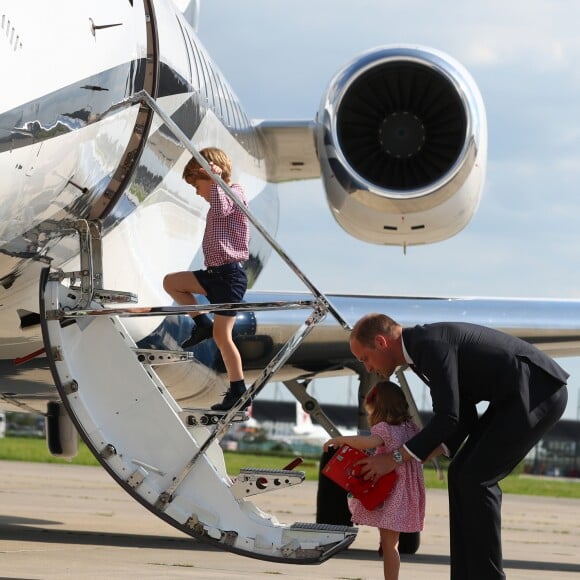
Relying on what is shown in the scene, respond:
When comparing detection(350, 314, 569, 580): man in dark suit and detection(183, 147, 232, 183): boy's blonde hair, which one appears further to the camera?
detection(183, 147, 232, 183): boy's blonde hair

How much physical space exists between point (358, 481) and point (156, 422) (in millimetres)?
1207

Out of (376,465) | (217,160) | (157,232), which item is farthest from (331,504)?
(376,465)

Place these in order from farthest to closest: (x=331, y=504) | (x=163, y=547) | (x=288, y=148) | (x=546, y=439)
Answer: (x=546, y=439) → (x=288, y=148) → (x=331, y=504) → (x=163, y=547)

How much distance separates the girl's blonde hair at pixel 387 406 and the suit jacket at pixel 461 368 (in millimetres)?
497

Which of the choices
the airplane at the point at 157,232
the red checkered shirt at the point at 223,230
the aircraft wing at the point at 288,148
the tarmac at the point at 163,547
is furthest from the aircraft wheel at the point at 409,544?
the aircraft wing at the point at 288,148

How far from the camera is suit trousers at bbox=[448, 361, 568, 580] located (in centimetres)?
586

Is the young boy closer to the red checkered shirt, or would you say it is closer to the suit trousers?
the red checkered shirt

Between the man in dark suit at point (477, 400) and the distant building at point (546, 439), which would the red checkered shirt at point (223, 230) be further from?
the distant building at point (546, 439)

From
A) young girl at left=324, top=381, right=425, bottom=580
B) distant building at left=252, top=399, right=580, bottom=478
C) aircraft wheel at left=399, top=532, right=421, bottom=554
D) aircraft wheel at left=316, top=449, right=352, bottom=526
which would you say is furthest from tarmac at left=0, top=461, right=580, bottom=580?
distant building at left=252, top=399, right=580, bottom=478

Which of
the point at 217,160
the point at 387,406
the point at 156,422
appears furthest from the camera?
the point at 217,160

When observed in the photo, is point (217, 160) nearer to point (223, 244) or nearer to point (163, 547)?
point (223, 244)

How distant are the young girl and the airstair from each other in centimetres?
17

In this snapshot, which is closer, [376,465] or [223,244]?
[376,465]

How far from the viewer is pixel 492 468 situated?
5871 millimetres
